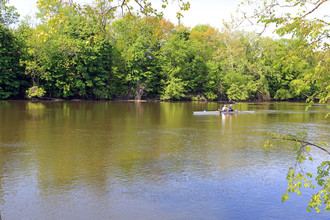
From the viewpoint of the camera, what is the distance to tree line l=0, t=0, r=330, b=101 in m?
63.9

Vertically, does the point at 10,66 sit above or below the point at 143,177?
above

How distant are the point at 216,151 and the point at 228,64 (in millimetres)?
68985

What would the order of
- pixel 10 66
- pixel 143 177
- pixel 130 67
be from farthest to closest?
pixel 130 67 < pixel 10 66 < pixel 143 177

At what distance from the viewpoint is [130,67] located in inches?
2926

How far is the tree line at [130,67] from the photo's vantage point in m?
63.9

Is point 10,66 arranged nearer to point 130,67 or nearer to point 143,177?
point 130,67

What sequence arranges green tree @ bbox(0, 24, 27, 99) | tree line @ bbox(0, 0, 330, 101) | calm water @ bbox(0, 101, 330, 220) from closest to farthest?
1. calm water @ bbox(0, 101, 330, 220)
2. green tree @ bbox(0, 24, 27, 99)
3. tree line @ bbox(0, 0, 330, 101)

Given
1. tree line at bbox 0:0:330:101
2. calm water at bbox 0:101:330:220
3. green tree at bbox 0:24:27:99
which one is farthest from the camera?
tree line at bbox 0:0:330:101

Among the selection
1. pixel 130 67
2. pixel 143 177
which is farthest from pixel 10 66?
pixel 143 177

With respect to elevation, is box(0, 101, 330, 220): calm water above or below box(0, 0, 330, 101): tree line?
below

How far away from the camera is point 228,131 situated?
86.5 ft

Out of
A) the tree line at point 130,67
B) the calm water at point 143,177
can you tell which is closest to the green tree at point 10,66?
the tree line at point 130,67

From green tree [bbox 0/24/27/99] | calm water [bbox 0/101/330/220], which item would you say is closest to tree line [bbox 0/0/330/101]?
green tree [bbox 0/24/27/99]

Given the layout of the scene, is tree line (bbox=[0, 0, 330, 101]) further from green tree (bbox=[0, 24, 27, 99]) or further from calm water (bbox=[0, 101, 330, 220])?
calm water (bbox=[0, 101, 330, 220])
